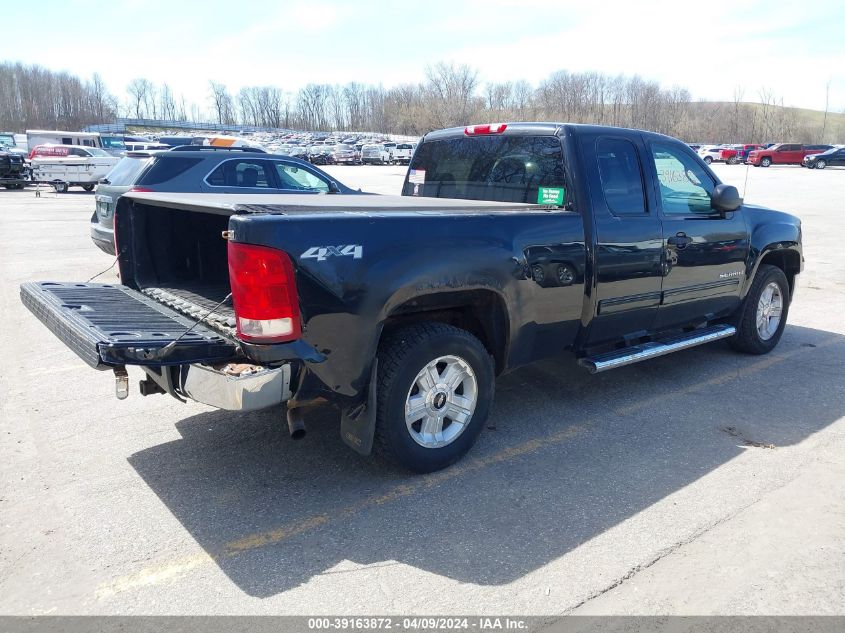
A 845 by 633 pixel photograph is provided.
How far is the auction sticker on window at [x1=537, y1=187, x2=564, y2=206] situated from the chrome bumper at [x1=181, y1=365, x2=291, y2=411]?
87.8 inches

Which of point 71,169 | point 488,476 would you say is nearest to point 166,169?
point 488,476

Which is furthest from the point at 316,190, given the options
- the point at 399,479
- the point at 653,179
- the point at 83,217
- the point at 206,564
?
the point at 83,217

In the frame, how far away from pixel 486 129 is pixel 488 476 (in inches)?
104

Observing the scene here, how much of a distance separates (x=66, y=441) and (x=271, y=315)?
2.06 metres

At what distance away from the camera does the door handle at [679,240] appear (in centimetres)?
484

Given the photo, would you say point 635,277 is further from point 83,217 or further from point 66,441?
point 83,217

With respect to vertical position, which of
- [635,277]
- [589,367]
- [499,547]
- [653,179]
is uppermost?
[653,179]

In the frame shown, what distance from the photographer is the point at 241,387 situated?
3008 millimetres

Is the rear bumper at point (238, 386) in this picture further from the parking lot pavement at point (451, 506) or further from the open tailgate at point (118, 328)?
the parking lot pavement at point (451, 506)

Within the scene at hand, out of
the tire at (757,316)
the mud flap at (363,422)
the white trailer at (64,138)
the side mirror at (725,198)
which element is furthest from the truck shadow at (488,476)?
the white trailer at (64,138)

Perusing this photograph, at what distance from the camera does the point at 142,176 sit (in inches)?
364

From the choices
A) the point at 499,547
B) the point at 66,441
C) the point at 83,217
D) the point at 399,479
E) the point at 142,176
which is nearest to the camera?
the point at 499,547

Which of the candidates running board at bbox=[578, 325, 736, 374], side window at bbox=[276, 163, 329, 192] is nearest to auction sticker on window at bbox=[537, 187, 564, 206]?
running board at bbox=[578, 325, 736, 374]

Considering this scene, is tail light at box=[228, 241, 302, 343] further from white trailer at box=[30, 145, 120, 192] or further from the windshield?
white trailer at box=[30, 145, 120, 192]
